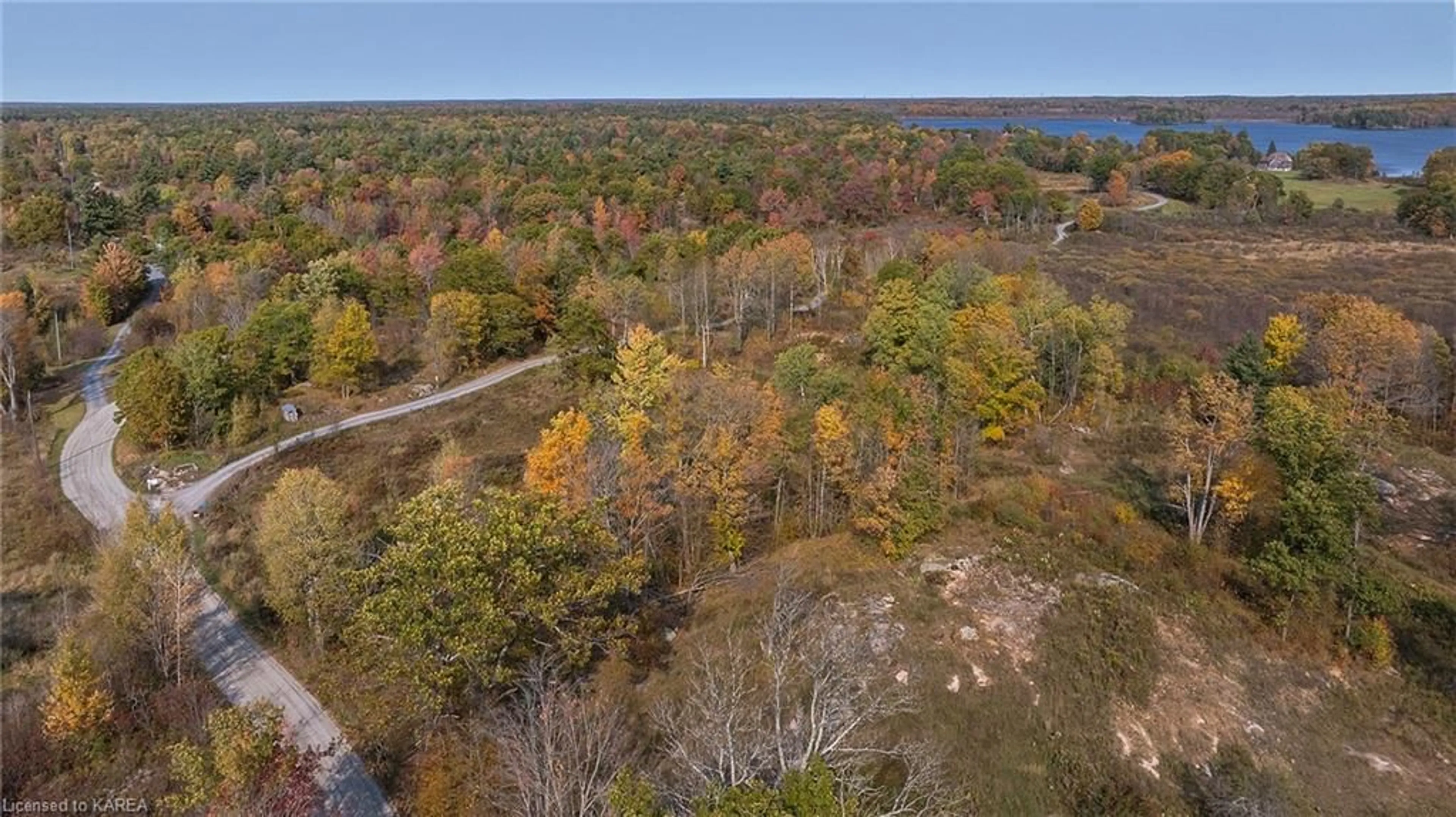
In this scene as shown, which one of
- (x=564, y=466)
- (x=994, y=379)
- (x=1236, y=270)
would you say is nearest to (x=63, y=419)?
(x=564, y=466)

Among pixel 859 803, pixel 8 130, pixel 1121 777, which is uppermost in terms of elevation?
pixel 8 130

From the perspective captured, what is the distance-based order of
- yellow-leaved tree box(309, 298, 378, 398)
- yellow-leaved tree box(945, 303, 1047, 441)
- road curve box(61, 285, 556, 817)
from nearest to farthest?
road curve box(61, 285, 556, 817), yellow-leaved tree box(945, 303, 1047, 441), yellow-leaved tree box(309, 298, 378, 398)

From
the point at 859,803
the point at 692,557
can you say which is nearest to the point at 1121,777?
the point at 859,803

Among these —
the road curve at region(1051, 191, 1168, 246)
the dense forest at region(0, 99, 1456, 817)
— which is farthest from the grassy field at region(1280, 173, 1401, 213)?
the dense forest at region(0, 99, 1456, 817)

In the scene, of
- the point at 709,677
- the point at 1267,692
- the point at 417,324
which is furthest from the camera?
the point at 417,324

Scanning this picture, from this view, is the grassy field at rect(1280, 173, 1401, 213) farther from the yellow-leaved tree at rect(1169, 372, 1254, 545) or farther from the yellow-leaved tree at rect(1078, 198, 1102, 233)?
the yellow-leaved tree at rect(1169, 372, 1254, 545)

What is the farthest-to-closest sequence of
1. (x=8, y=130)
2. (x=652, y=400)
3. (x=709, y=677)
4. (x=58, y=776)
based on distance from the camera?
1. (x=8, y=130)
2. (x=652, y=400)
3. (x=58, y=776)
4. (x=709, y=677)

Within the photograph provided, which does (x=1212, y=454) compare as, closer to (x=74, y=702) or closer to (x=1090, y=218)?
(x=74, y=702)

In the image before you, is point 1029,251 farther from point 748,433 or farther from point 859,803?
point 859,803
